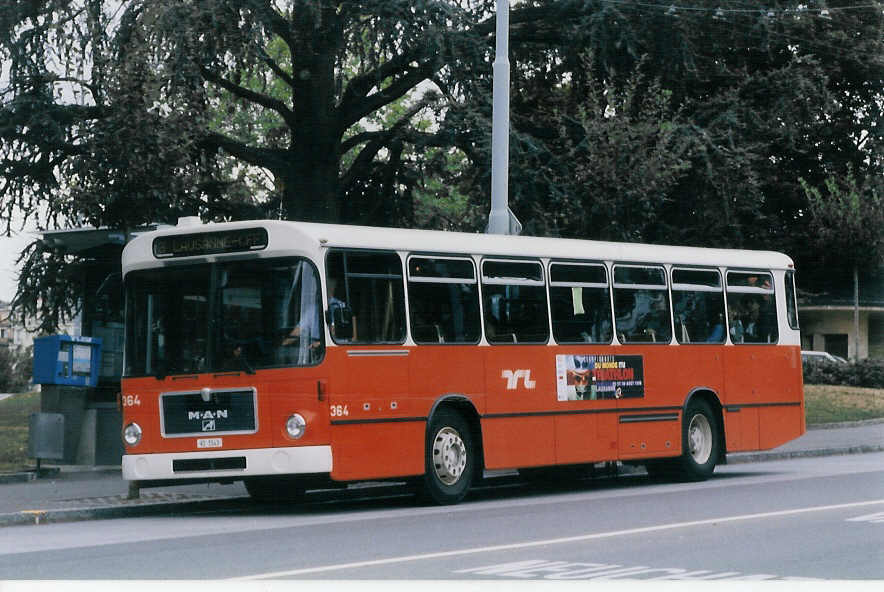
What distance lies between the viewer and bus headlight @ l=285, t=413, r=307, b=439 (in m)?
Result: 15.0

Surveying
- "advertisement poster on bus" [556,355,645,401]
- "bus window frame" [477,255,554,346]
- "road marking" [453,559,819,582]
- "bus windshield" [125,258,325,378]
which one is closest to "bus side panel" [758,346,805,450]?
"advertisement poster on bus" [556,355,645,401]

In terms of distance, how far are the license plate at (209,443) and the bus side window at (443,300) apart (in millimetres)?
2331

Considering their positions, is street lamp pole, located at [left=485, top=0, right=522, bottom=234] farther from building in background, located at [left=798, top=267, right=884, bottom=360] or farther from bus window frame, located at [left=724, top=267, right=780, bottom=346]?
building in background, located at [left=798, top=267, right=884, bottom=360]

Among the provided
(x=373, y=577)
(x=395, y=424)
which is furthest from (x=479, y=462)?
(x=373, y=577)

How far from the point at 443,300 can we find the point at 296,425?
95.8 inches

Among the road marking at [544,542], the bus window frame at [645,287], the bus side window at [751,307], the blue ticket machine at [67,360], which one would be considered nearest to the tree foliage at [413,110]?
the blue ticket machine at [67,360]

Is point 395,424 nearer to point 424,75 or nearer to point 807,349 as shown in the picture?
point 424,75

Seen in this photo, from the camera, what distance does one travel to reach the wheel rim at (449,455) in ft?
53.8

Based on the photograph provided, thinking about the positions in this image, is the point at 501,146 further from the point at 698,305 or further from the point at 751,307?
the point at 751,307

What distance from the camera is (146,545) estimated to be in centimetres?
1231

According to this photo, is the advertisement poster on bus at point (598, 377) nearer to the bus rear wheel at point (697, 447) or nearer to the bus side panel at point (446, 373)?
the bus rear wheel at point (697, 447)

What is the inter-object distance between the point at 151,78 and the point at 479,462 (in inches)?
397

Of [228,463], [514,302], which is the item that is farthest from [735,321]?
[228,463]

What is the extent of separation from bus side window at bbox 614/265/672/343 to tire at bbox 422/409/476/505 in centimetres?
309
